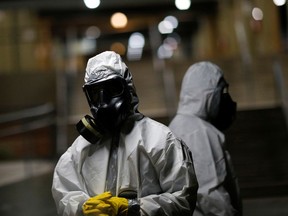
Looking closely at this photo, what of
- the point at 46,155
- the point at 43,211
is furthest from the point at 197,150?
the point at 46,155

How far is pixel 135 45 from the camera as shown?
29.6 m

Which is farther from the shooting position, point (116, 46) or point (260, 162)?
point (116, 46)

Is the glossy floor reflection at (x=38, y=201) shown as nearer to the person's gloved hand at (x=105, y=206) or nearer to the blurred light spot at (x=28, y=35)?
the person's gloved hand at (x=105, y=206)

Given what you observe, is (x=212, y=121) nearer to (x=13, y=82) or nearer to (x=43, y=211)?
(x=43, y=211)

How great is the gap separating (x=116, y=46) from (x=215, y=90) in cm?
2744

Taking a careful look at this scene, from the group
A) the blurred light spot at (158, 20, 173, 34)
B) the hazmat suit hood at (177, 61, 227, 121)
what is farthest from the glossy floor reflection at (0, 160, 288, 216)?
the blurred light spot at (158, 20, 173, 34)

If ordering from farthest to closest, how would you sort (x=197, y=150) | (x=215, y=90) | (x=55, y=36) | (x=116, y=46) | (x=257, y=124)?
(x=116, y=46) → (x=55, y=36) → (x=257, y=124) → (x=215, y=90) → (x=197, y=150)

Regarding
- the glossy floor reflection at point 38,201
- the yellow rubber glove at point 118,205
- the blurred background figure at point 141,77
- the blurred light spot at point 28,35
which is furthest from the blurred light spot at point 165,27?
the yellow rubber glove at point 118,205

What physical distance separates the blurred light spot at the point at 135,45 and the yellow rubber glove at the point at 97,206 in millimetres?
24273

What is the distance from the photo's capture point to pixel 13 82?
60.1ft

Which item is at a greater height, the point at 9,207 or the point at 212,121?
the point at 212,121

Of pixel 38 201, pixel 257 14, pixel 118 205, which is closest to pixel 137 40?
pixel 257 14

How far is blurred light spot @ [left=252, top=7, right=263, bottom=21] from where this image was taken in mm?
21853

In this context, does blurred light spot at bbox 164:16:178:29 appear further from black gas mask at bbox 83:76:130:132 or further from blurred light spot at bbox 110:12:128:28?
black gas mask at bbox 83:76:130:132
